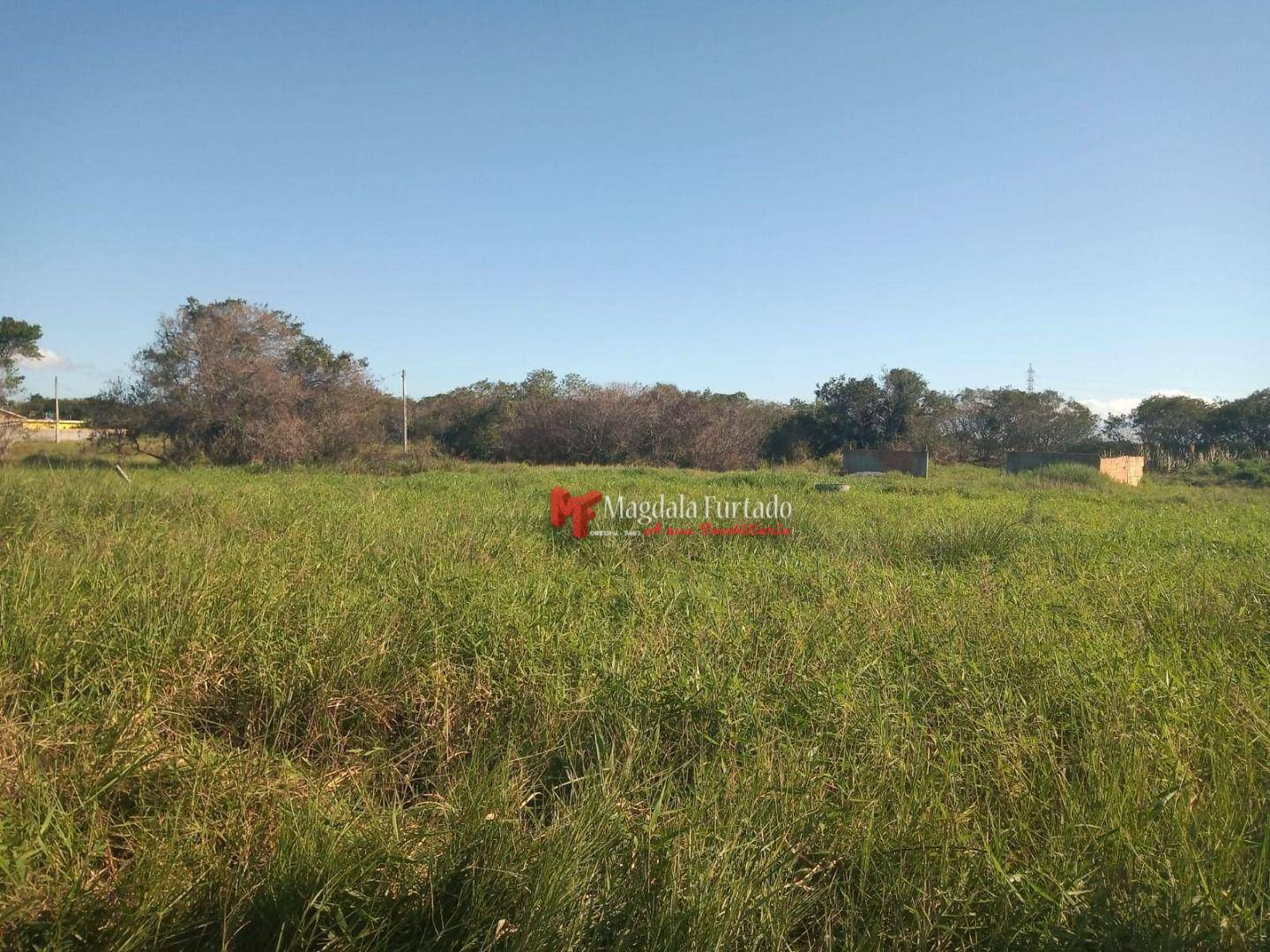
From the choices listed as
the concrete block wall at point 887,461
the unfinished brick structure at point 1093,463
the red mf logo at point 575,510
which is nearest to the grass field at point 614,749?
the red mf logo at point 575,510

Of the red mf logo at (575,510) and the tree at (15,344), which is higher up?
the tree at (15,344)

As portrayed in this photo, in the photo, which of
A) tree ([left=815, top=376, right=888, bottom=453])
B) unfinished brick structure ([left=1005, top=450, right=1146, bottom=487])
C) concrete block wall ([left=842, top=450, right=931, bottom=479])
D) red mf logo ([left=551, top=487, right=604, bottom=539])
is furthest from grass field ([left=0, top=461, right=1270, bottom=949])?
tree ([left=815, top=376, right=888, bottom=453])

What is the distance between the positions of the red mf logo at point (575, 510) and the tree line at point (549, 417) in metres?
10.5

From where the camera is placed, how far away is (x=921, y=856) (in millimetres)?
2023

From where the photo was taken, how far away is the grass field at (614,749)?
1822mm

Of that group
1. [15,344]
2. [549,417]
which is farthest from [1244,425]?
[15,344]

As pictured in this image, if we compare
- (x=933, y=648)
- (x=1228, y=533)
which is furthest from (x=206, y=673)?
(x=1228, y=533)

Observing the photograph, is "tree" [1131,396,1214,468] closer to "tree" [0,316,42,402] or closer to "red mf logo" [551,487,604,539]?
"red mf logo" [551,487,604,539]

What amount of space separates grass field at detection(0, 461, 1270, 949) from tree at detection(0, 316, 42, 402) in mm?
15908

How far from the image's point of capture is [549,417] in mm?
24000

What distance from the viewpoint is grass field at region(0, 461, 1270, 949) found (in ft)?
5.98

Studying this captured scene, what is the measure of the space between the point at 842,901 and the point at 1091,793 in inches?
38.0

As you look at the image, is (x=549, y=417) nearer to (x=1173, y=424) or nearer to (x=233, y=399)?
(x=233, y=399)

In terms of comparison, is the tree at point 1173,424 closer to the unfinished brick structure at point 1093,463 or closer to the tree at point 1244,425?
the tree at point 1244,425
